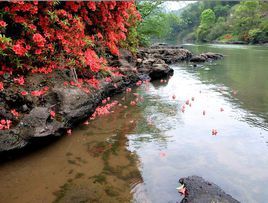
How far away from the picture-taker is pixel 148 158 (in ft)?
19.6

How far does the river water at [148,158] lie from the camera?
475 centimetres

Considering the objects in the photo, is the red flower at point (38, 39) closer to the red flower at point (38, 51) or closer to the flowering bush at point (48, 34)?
the flowering bush at point (48, 34)

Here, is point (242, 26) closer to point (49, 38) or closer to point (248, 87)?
point (248, 87)

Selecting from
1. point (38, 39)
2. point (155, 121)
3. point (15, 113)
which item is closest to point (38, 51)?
point (38, 39)

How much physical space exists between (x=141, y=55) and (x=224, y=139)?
40.7 ft

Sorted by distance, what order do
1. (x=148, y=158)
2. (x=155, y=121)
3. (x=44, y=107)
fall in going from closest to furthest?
(x=148, y=158) < (x=44, y=107) < (x=155, y=121)

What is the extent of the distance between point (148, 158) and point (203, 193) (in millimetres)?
1687

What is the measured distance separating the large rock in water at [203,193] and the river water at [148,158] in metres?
0.23

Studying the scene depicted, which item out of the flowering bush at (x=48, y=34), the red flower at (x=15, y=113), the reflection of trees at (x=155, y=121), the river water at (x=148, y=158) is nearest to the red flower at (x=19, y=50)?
the flowering bush at (x=48, y=34)

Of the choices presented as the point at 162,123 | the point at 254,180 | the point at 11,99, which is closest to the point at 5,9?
the point at 11,99

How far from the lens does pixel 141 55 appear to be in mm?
18688

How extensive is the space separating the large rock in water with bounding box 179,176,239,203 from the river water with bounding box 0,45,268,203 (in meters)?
0.23

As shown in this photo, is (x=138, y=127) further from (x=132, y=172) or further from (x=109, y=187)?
(x=109, y=187)

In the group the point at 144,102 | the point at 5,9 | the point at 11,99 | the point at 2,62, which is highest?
the point at 5,9
